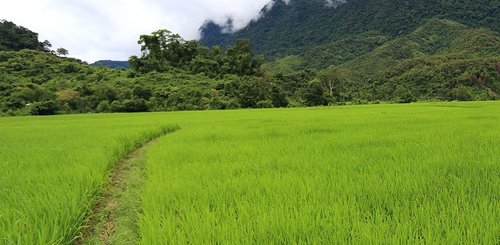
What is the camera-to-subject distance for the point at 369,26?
138m

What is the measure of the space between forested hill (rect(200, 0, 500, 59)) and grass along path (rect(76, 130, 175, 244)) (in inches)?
5043

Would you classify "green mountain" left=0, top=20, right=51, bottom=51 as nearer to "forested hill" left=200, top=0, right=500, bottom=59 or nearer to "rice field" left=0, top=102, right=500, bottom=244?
"rice field" left=0, top=102, right=500, bottom=244

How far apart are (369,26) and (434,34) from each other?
142 feet

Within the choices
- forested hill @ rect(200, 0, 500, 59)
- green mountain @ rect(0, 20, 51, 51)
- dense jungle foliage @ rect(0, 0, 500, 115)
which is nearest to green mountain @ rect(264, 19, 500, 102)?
dense jungle foliage @ rect(0, 0, 500, 115)

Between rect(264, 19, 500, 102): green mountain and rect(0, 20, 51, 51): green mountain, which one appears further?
rect(0, 20, 51, 51): green mountain

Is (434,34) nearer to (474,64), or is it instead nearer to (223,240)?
(474,64)

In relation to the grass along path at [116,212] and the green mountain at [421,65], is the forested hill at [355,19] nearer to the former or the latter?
the green mountain at [421,65]

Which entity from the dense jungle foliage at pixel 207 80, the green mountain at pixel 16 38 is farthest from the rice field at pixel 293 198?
the green mountain at pixel 16 38

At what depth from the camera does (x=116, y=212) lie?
3.38 m

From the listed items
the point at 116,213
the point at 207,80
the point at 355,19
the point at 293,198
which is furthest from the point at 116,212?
the point at 355,19

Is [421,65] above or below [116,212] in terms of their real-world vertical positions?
above

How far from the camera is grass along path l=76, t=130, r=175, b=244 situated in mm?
2738

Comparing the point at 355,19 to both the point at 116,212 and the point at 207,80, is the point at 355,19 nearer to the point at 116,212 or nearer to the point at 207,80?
the point at 207,80

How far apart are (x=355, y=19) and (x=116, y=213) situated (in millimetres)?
162578
